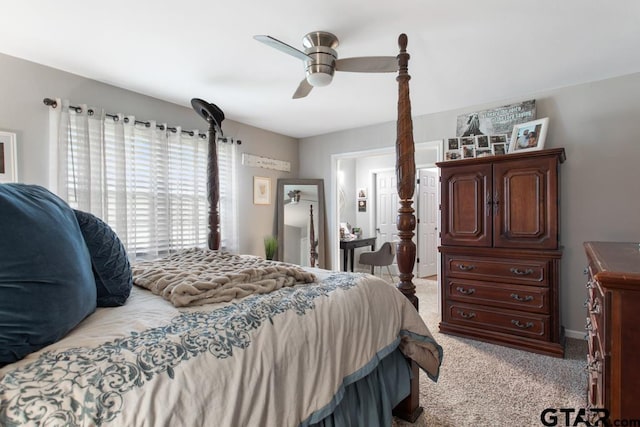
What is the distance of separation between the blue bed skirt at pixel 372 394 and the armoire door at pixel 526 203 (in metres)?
1.73

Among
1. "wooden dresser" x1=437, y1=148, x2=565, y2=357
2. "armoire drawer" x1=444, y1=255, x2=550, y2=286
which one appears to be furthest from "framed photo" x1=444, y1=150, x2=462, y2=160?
"armoire drawer" x1=444, y1=255, x2=550, y2=286

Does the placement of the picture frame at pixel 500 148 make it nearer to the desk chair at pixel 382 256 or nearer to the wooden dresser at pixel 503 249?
the wooden dresser at pixel 503 249

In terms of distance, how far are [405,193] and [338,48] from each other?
3.96 ft

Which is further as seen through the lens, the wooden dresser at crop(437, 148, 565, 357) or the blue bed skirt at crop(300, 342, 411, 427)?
the wooden dresser at crop(437, 148, 565, 357)

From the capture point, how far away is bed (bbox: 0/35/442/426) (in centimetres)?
71

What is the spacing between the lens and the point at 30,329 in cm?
78

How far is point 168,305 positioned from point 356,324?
2.57ft

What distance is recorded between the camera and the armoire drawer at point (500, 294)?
2.61m

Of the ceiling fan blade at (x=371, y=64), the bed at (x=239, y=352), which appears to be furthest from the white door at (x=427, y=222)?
the bed at (x=239, y=352)

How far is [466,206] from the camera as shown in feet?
9.77

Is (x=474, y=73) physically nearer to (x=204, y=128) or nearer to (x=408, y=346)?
(x=408, y=346)

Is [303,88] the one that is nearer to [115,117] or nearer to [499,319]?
[115,117]

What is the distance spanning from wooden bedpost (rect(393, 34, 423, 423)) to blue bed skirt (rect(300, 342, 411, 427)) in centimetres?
17

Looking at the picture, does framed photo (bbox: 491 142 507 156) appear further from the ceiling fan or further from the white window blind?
the white window blind
